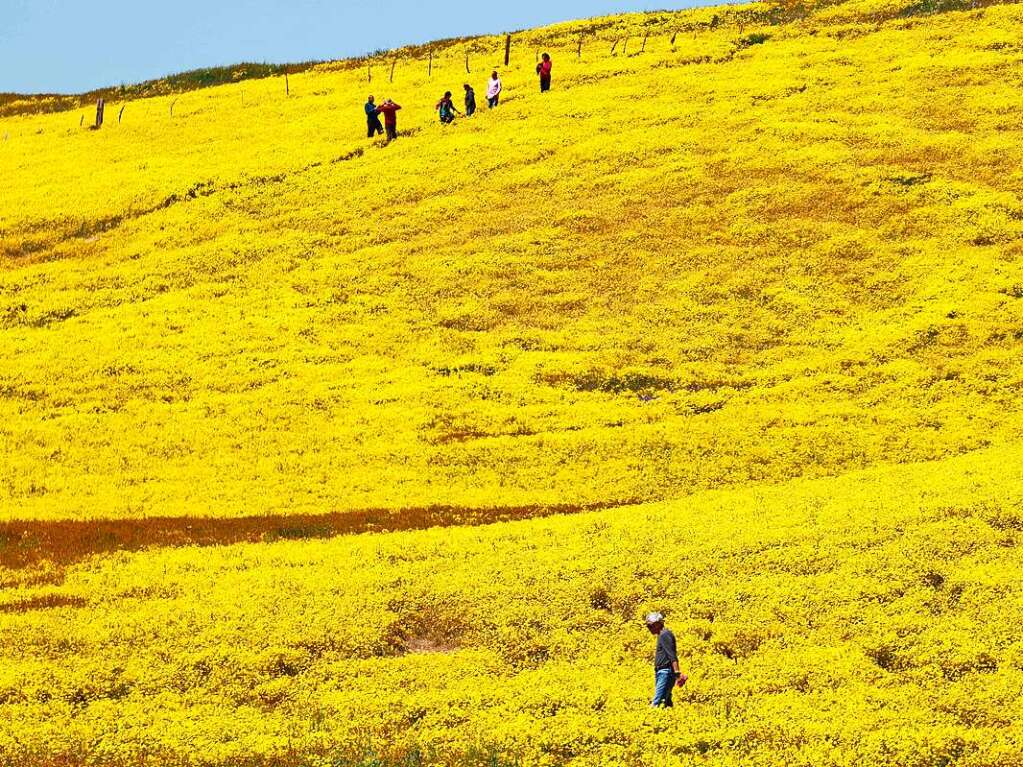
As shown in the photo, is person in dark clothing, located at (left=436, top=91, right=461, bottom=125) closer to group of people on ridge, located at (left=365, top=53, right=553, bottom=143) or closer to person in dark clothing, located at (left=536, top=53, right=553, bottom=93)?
group of people on ridge, located at (left=365, top=53, right=553, bottom=143)

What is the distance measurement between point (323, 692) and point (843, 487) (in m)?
17.1

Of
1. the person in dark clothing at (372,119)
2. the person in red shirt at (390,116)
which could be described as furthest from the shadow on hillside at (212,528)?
the person in dark clothing at (372,119)

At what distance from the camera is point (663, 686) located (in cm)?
2100

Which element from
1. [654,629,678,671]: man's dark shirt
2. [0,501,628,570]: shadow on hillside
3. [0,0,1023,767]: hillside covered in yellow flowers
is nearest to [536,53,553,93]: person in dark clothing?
[0,0,1023,767]: hillside covered in yellow flowers

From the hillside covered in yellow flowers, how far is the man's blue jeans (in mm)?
412

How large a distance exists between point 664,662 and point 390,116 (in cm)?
5650

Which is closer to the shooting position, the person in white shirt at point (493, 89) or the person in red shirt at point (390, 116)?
the person in red shirt at point (390, 116)

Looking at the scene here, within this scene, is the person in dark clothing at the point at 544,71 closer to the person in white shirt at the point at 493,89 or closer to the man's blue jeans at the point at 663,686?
the person in white shirt at the point at 493,89

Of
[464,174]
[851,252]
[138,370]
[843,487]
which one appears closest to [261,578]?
[843,487]

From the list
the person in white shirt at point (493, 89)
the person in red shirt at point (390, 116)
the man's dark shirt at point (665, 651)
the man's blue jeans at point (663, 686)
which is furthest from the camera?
the person in white shirt at point (493, 89)

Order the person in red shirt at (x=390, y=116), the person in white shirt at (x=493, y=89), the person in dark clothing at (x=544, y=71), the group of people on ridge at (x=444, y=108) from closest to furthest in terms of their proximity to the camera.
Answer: the person in red shirt at (x=390, y=116), the group of people on ridge at (x=444, y=108), the person in white shirt at (x=493, y=89), the person in dark clothing at (x=544, y=71)

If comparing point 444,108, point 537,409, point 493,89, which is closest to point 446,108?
point 444,108

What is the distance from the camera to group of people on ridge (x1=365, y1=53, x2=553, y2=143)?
72438mm

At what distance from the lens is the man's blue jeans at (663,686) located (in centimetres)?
2086
